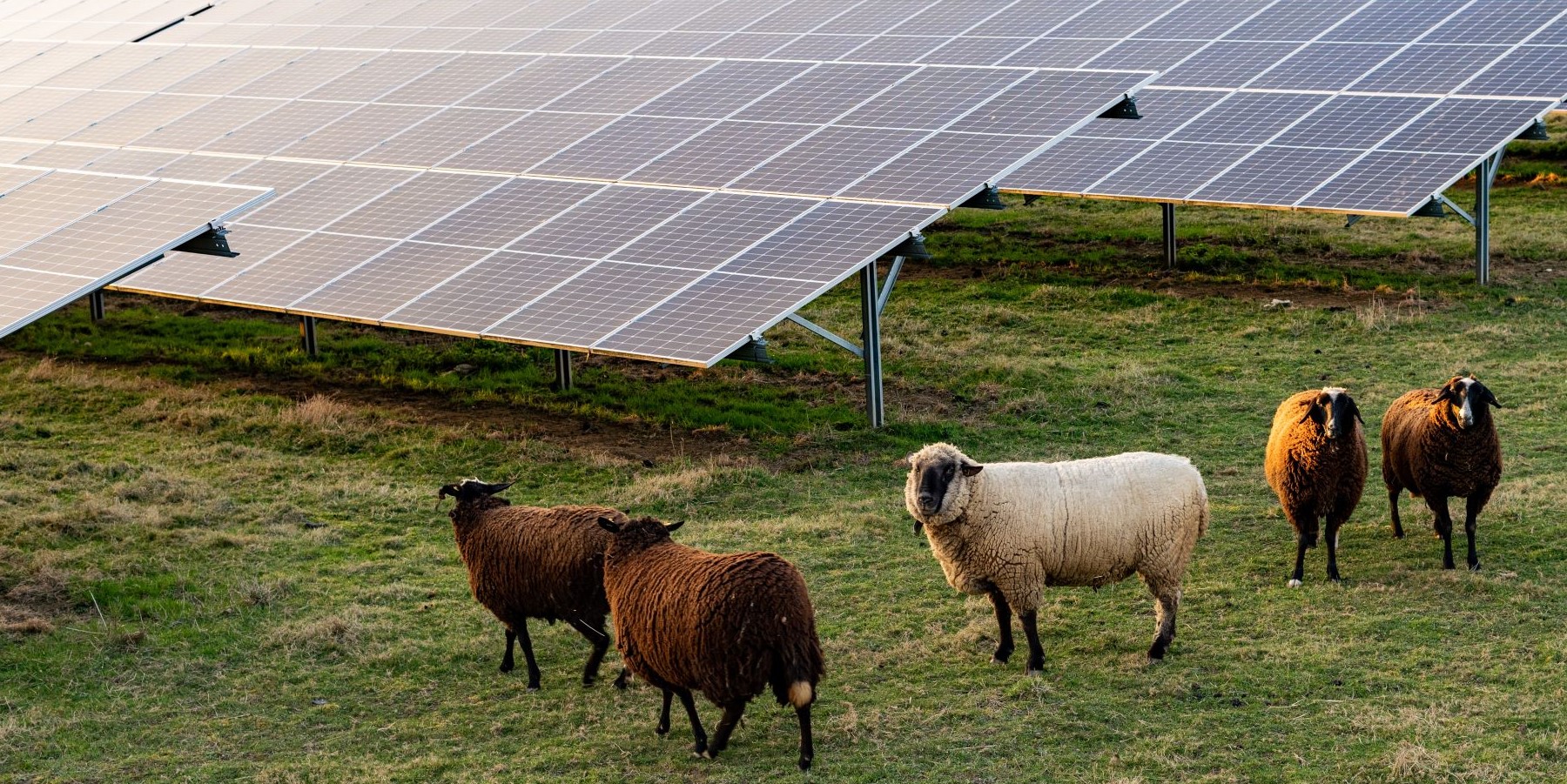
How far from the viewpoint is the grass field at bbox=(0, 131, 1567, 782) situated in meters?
9.09

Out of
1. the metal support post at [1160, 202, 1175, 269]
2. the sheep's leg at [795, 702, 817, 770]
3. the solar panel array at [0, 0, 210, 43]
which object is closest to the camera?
the sheep's leg at [795, 702, 817, 770]

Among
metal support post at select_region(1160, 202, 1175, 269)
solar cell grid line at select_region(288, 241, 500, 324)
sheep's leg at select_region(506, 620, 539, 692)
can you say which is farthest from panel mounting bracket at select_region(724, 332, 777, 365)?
metal support post at select_region(1160, 202, 1175, 269)

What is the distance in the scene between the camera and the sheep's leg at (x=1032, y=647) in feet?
32.8

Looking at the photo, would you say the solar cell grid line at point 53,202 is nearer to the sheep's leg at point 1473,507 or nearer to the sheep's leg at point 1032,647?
the sheep's leg at point 1032,647

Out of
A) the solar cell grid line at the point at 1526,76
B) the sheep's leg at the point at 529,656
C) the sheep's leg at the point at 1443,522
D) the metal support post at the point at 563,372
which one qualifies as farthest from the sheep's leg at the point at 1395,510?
the solar cell grid line at the point at 1526,76

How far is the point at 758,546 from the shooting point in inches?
493

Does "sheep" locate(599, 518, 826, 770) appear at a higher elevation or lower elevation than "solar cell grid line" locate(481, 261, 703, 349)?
lower

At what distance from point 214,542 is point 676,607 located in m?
5.85

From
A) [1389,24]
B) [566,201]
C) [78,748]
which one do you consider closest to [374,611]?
[78,748]

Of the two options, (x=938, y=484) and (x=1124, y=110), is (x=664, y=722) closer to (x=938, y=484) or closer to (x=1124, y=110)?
(x=938, y=484)

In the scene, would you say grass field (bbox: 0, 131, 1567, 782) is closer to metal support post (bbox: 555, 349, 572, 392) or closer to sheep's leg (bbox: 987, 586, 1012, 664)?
sheep's leg (bbox: 987, 586, 1012, 664)

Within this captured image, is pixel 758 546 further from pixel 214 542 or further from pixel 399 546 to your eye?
pixel 214 542

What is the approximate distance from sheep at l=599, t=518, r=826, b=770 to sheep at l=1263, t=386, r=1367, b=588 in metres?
4.41

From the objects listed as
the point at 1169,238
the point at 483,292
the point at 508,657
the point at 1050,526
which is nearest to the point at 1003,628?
the point at 1050,526
